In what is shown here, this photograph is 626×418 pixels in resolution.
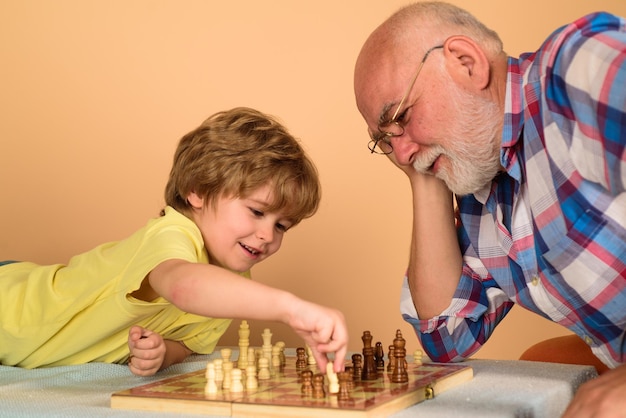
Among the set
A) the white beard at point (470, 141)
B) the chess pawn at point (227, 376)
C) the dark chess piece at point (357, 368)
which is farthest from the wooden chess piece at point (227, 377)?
the white beard at point (470, 141)

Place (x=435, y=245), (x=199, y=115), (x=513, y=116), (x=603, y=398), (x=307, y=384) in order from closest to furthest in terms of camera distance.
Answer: (x=603, y=398)
(x=307, y=384)
(x=513, y=116)
(x=435, y=245)
(x=199, y=115)

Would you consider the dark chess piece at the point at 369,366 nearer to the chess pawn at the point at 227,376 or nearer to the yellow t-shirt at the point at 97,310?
the chess pawn at the point at 227,376

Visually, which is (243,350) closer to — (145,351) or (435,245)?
(145,351)

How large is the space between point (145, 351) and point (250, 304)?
18.8 inches

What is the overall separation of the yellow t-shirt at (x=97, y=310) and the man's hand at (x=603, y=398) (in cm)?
90

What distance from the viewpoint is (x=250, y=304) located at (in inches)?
62.8

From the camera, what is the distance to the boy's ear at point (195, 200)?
2295 mm

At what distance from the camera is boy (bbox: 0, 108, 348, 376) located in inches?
79.9

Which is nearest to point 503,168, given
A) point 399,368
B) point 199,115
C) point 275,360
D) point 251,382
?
point 399,368

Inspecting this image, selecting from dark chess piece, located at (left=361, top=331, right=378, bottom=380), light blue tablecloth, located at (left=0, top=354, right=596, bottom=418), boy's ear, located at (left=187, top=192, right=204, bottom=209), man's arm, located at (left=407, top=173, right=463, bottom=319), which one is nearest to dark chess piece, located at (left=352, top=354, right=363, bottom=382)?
dark chess piece, located at (left=361, top=331, right=378, bottom=380)

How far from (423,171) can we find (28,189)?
6.16ft

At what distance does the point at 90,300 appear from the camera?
215 centimetres

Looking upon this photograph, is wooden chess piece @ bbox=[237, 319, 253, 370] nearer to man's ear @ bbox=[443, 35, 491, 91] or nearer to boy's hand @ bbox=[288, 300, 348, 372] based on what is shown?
boy's hand @ bbox=[288, 300, 348, 372]

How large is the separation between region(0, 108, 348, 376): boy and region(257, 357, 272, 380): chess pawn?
30 centimetres
